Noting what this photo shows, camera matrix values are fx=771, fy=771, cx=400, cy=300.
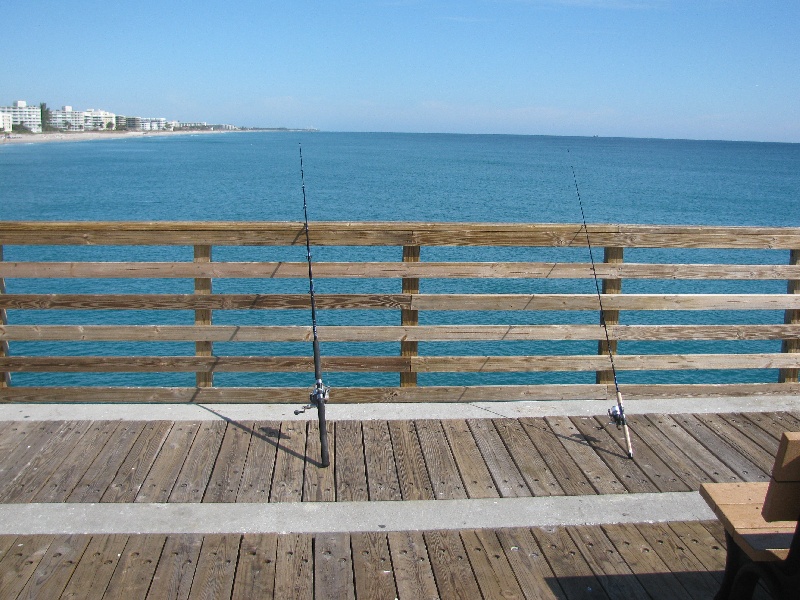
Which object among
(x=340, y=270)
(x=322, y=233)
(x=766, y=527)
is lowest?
(x=766, y=527)

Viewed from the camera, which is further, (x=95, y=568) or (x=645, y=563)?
(x=645, y=563)

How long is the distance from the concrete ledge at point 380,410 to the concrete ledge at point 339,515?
101cm

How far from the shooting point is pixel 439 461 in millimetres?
3789

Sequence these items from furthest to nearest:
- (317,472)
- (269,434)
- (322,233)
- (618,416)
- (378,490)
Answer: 1. (322,233)
2. (269,434)
3. (618,416)
4. (317,472)
5. (378,490)

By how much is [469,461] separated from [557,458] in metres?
0.45

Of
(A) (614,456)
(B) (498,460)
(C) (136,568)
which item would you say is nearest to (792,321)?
(A) (614,456)

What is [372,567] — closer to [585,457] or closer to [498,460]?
[498,460]

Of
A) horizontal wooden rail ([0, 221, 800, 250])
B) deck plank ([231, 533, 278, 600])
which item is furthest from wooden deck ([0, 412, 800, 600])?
horizontal wooden rail ([0, 221, 800, 250])

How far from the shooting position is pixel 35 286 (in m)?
21.4

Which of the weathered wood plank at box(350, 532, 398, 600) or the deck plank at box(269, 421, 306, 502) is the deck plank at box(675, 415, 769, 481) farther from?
the deck plank at box(269, 421, 306, 502)

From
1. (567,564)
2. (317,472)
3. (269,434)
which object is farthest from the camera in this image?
(269,434)

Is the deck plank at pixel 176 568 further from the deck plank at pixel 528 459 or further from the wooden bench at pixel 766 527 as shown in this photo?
the wooden bench at pixel 766 527

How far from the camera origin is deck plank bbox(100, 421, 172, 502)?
3.38m

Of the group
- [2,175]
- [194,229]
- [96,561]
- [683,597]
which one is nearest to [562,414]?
[683,597]
